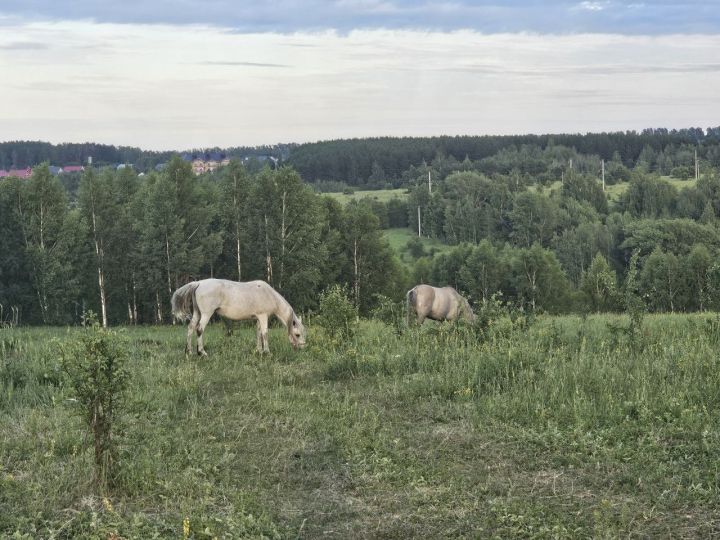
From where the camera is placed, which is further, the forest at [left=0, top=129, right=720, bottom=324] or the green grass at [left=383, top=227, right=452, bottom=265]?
the green grass at [left=383, top=227, right=452, bottom=265]

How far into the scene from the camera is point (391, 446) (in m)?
9.08

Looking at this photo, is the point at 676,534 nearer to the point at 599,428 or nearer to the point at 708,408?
the point at 599,428

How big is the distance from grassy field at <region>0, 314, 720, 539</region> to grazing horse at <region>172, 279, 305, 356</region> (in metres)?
1.65

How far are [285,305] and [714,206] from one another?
132m

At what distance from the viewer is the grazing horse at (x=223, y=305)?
15617mm

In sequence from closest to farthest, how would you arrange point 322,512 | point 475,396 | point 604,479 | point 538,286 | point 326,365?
point 322,512 < point 604,479 < point 475,396 < point 326,365 < point 538,286

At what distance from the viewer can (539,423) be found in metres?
9.73

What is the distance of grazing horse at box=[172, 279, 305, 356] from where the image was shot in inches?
615

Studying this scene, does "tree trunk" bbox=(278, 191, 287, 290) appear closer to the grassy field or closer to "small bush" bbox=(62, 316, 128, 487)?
the grassy field

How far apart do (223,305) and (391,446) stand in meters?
7.70

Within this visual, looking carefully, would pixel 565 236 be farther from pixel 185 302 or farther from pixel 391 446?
pixel 391 446

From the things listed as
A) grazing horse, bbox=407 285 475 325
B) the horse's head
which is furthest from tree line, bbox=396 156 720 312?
the horse's head

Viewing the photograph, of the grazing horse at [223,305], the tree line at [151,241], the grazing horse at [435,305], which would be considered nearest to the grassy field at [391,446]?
the grazing horse at [223,305]

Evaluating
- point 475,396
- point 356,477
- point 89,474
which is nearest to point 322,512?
point 356,477
